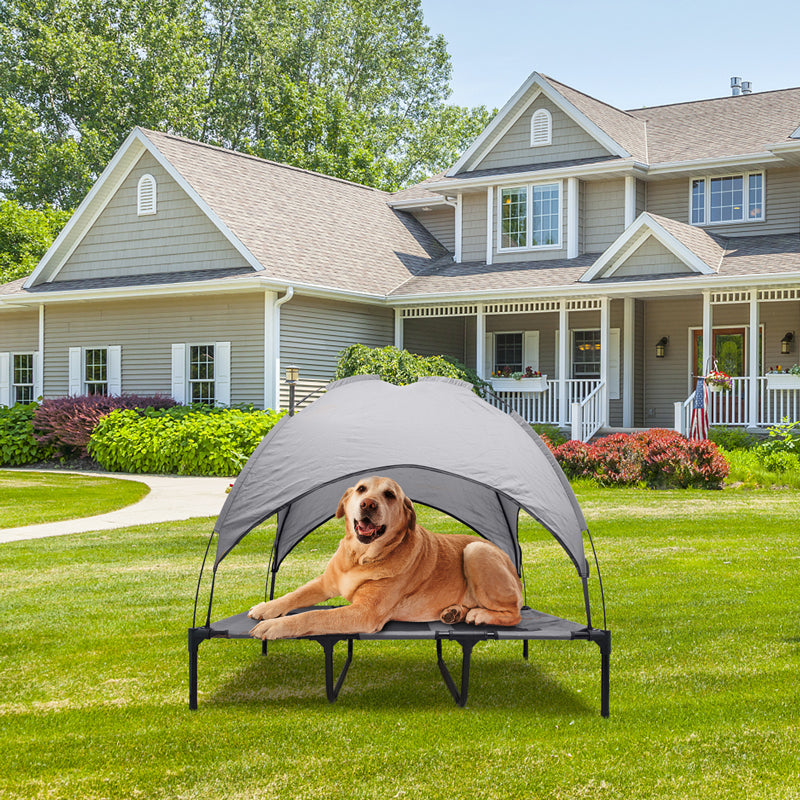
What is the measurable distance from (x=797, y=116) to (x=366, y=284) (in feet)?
32.6

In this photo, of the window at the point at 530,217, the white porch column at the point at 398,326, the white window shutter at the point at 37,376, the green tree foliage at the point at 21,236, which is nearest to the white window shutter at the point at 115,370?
the white window shutter at the point at 37,376

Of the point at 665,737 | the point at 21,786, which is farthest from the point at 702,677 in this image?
the point at 21,786

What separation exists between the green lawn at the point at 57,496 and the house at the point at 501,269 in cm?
406

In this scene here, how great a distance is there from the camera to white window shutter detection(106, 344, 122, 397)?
23.4 m

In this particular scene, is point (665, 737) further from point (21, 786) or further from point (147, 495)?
point (147, 495)

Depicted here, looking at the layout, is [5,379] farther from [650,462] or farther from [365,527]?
[365,527]

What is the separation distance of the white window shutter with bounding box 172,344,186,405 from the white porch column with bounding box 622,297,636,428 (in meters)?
9.02

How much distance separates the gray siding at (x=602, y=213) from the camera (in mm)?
23328

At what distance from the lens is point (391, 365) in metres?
20.0

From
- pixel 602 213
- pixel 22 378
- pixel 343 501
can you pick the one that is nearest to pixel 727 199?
pixel 602 213

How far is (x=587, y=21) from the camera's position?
36.4m

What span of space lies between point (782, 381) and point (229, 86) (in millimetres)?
32885

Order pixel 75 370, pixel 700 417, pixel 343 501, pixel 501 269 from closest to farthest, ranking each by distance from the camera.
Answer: pixel 343 501
pixel 700 417
pixel 501 269
pixel 75 370

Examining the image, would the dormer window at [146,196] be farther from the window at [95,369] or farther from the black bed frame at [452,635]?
the black bed frame at [452,635]
